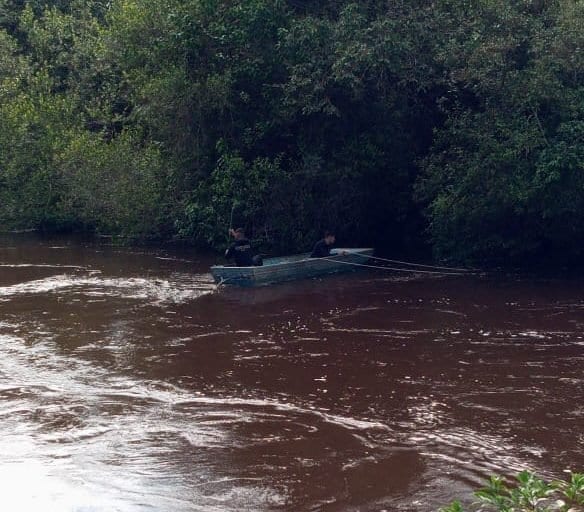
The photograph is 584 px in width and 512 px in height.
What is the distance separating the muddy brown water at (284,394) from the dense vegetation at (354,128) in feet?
7.40

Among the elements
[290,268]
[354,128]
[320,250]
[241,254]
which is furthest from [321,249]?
[354,128]

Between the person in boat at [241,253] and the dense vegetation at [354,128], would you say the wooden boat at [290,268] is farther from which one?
the dense vegetation at [354,128]

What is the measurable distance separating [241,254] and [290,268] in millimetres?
1173

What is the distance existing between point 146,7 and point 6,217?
8.63 meters

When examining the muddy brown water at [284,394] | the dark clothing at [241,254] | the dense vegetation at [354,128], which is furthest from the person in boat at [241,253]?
the dense vegetation at [354,128]

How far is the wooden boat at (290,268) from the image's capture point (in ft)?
59.9

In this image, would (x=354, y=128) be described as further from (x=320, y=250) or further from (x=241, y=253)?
(x=241, y=253)

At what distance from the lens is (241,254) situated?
61.9ft

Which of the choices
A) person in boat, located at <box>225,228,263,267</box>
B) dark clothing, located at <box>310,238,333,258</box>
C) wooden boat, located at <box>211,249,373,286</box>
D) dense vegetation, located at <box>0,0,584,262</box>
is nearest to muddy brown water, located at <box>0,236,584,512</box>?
wooden boat, located at <box>211,249,373,286</box>

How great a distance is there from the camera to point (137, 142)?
1033 inches

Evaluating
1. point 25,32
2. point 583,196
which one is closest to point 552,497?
point 583,196

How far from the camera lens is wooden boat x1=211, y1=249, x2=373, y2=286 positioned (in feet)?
59.9

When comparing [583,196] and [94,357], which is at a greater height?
[583,196]

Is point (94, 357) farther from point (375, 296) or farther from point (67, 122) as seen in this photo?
point (67, 122)
